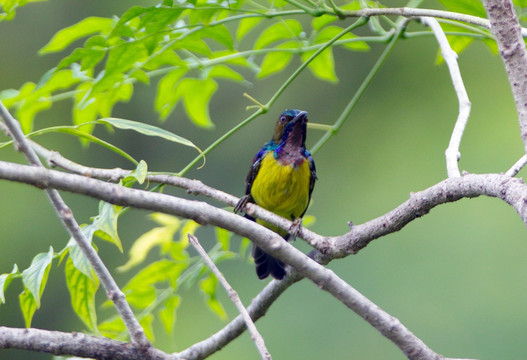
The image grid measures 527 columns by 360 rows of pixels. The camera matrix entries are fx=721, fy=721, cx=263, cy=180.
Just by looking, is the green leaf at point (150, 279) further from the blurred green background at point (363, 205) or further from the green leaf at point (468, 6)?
the blurred green background at point (363, 205)

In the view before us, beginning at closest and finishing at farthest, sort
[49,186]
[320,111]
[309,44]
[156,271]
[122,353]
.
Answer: [49,186] → [122,353] → [156,271] → [309,44] → [320,111]

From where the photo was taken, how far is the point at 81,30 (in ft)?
8.26

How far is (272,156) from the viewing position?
13.2ft

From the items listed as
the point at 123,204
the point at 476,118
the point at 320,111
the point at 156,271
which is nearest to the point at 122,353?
the point at 123,204

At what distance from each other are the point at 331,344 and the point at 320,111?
323 centimetres

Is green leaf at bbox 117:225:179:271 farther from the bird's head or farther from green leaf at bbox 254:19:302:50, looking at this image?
the bird's head

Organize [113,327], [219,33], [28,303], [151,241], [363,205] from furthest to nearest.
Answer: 1. [363,205]
2. [151,241]
3. [113,327]
4. [219,33]
5. [28,303]

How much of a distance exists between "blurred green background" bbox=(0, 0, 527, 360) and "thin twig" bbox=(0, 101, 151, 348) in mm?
3753

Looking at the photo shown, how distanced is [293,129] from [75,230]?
2776mm

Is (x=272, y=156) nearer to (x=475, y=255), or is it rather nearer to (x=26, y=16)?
(x=475, y=255)

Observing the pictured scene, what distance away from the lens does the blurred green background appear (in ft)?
21.7

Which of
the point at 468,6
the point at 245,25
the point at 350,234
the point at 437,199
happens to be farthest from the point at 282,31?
the point at 437,199

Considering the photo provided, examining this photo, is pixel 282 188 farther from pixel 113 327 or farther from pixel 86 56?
pixel 86 56

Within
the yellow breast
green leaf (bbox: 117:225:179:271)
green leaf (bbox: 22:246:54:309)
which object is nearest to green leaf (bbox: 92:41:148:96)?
→ green leaf (bbox: 22:246:54:309)
